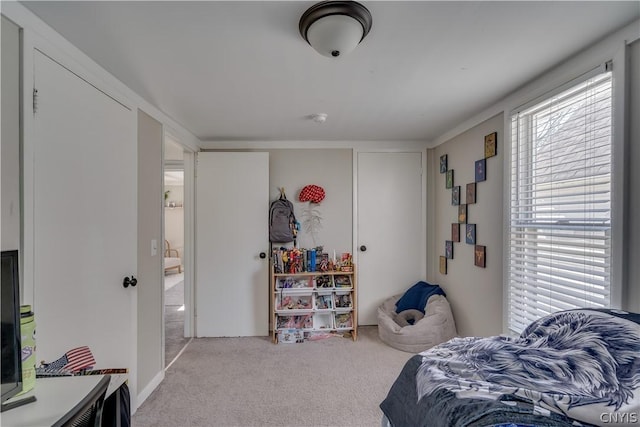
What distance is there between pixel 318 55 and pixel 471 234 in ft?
7.13

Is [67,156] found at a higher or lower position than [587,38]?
lower

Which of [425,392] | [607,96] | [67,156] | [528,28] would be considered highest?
[528,28]

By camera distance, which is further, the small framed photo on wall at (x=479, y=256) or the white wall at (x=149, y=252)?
the small framed photo on wall at (x=479, y=256)

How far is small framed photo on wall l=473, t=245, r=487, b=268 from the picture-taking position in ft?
8.33

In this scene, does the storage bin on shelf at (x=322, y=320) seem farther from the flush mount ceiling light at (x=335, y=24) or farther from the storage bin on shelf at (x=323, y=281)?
the flush mount ceiling light at (x=335, y=24)

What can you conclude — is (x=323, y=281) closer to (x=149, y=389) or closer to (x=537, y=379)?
(x=149, y=389)

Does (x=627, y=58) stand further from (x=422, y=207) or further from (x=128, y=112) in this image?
(x=128, y=112)

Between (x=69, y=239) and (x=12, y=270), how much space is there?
691 millimetres

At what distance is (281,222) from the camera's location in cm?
332

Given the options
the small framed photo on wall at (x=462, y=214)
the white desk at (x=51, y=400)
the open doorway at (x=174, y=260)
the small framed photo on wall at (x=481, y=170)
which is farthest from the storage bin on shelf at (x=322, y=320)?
the white desk at (x=51, y=400)

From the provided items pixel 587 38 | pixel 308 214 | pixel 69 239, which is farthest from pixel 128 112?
pixel 587 38

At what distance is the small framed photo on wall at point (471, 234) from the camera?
106 inches

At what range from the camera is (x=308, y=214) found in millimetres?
3527

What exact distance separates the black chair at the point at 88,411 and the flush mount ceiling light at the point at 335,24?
158cm
